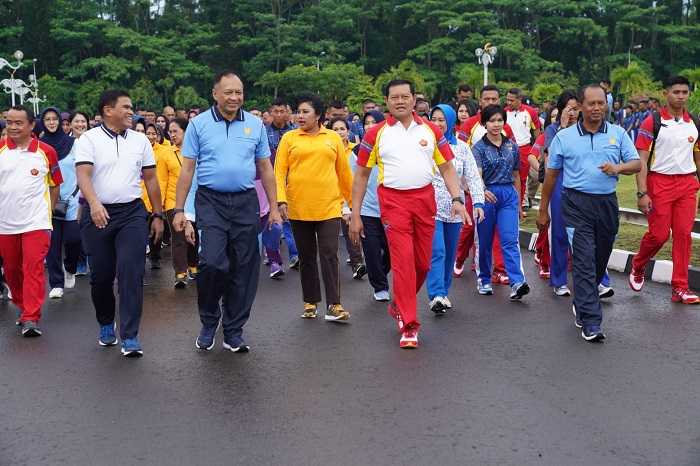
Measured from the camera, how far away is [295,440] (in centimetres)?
461

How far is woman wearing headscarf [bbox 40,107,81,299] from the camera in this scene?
9.27 meters

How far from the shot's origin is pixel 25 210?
24.3ft

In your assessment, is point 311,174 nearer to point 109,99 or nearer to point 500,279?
point 109,99

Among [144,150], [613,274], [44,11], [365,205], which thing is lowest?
[613,274]

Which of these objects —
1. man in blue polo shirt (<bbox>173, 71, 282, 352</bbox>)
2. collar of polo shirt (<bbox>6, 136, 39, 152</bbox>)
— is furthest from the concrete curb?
collar of polo shirt (<bbox>6, 136, 39, 152</bbox>)

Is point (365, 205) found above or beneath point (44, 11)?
beneath

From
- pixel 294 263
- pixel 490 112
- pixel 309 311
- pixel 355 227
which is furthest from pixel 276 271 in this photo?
pixel 355 227

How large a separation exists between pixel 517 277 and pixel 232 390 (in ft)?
11.9

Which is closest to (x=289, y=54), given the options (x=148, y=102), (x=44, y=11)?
(x=148, y=102)

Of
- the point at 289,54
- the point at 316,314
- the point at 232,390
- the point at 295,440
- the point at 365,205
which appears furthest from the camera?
the point at 289,54

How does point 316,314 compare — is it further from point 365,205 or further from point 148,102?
point 148,102

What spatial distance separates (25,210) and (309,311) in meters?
2.49

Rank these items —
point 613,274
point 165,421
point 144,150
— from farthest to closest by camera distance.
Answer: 1. point 613,274
2. point 144,150
3. point 165,421

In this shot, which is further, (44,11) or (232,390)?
(44,11)
